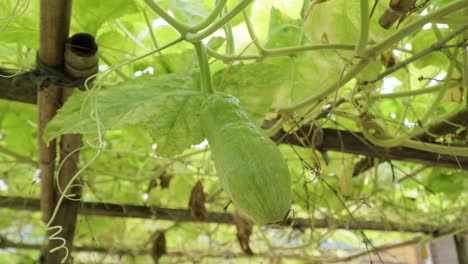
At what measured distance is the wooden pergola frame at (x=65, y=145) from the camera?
48 cm

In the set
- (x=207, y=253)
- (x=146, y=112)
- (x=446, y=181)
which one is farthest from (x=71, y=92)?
(x=207, y=253)

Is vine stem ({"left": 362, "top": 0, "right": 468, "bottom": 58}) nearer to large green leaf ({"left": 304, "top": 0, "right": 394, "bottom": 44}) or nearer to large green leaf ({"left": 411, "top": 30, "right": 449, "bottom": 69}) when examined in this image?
large green leaf ({"left": 304, "top": 0, "right": 394, "bottom": 44})

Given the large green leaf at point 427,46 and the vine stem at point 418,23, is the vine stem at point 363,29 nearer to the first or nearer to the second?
the vine stem at point 418,23

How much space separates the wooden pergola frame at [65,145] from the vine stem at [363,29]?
0.60 ft

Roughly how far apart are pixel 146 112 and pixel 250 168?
0.13 meters

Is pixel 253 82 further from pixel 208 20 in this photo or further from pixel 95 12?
pixel 95 12

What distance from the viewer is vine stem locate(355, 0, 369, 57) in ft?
1.40

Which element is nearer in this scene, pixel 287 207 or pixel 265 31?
pixel 287 207

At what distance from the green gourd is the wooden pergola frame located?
225mm

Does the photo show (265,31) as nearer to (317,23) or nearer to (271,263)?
(317,23)

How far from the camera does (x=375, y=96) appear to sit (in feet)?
2.44

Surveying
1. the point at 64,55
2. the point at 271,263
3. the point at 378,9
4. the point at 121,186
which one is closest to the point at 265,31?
the point at 378,9

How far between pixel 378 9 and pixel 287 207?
32cm

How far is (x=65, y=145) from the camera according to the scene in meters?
0.70
